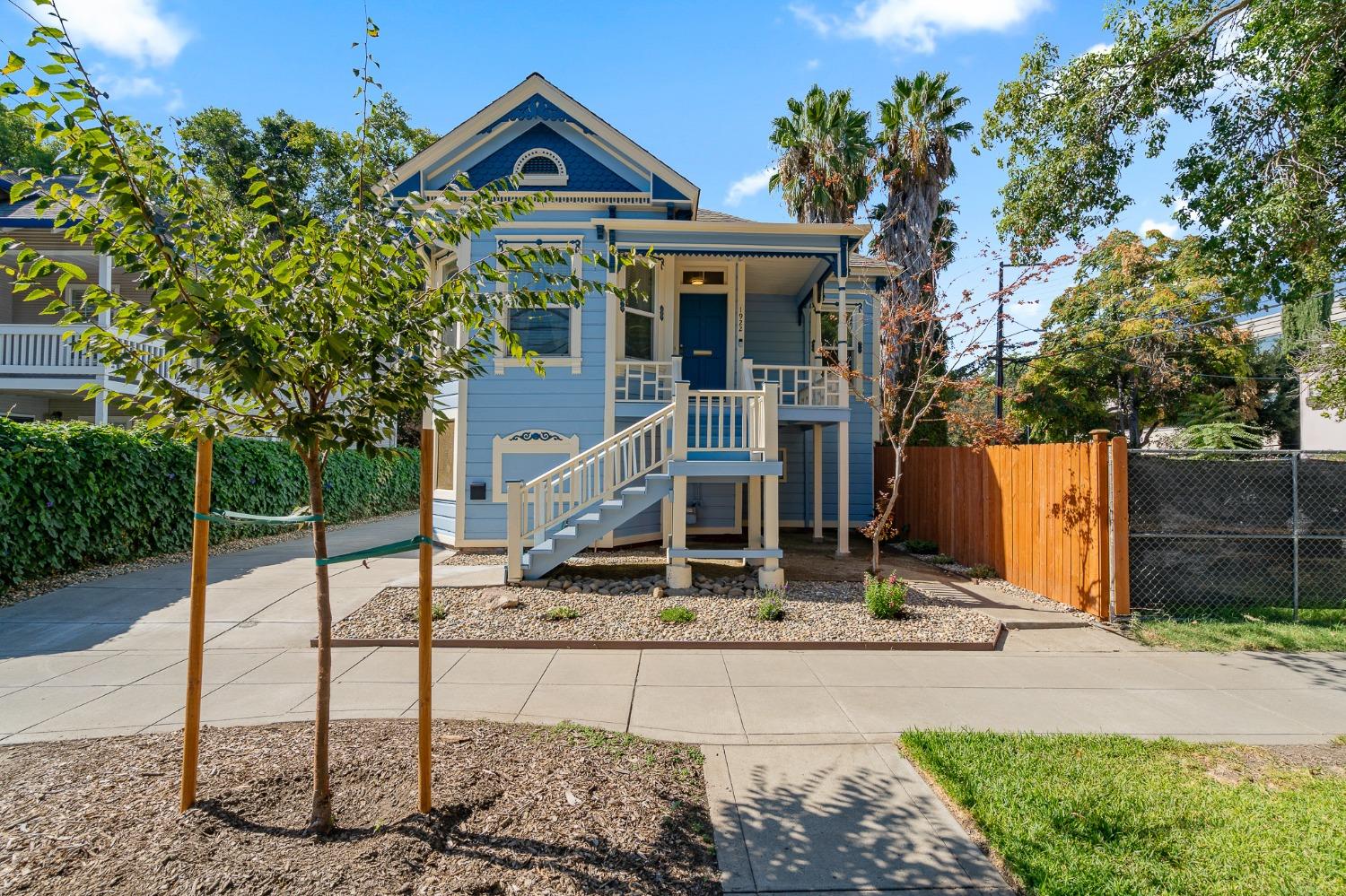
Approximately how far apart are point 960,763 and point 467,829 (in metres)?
2.75

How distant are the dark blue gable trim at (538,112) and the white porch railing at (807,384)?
4.97 metres

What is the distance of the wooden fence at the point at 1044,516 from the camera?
7281 mm

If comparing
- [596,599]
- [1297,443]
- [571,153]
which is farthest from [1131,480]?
[1297,443]

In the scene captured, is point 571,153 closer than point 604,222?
No

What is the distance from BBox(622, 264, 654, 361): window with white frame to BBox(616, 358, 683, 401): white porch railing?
398 millimetres

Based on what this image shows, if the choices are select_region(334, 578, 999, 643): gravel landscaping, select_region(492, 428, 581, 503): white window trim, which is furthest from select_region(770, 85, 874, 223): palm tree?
select_region(334, 578, 999, 643): gravel landscaping

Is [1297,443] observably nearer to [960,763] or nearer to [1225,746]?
[1225,746]

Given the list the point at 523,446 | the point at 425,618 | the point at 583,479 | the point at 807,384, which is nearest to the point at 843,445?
the point at 807,384

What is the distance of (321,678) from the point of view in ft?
10.4

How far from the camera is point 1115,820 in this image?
3379 mm

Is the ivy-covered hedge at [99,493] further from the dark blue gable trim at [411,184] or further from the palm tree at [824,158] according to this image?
the palm tree at [824,158]

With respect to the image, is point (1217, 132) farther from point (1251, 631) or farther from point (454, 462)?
point (454, 462)

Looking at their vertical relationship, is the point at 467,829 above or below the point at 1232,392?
below

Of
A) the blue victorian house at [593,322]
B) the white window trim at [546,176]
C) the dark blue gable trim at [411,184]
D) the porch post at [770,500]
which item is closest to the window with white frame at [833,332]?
the blue victorian house at [593,322]
